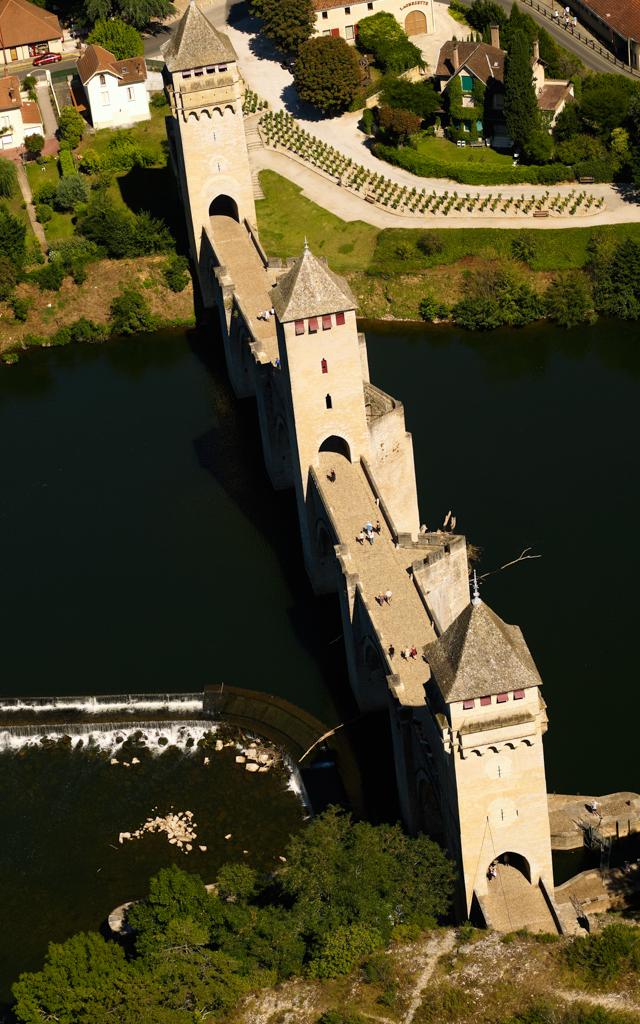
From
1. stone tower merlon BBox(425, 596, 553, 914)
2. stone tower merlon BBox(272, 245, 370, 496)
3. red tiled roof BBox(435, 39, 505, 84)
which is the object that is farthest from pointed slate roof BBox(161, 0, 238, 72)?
stone tower merlon BBox(425, 596, 553, 914)

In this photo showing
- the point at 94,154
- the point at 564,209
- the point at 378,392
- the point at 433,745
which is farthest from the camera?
the point at 94,154

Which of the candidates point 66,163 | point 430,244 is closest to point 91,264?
point 66,163

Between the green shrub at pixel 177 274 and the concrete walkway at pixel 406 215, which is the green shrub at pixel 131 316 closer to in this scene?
the green shrub at pixel 177 274

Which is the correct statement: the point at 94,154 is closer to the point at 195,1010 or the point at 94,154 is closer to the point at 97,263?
the point at 97,263

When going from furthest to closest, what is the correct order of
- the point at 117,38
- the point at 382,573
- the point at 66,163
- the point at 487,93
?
the point at 117,38
the point at 66,163
the point at 487,93
the point at 382,573

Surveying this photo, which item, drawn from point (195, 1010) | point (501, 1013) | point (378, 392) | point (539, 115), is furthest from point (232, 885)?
point (539, 115)

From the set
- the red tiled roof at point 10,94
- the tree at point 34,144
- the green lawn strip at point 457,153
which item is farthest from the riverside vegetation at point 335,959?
the red tiled roof at point 10,94

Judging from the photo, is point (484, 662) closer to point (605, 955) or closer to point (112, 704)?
point (605, 955)
